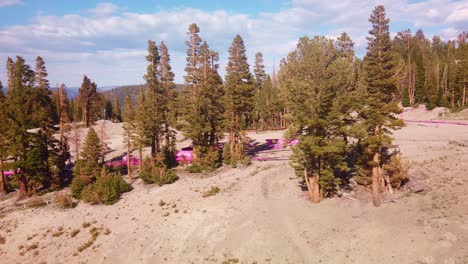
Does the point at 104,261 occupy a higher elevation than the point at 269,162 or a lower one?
lower

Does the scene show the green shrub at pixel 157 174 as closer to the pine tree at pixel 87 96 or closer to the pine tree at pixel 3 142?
the pine tree at pixel 3 142

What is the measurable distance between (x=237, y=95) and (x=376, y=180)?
20525 millimetres

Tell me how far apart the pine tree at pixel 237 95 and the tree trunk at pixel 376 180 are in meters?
19.7

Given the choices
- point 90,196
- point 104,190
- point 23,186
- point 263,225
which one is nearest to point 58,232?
point 90,196

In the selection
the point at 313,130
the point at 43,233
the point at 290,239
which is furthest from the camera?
the point at 43,233

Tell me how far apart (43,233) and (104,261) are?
9261 mm

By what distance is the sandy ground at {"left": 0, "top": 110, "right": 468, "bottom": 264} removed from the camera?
1988 centimetres

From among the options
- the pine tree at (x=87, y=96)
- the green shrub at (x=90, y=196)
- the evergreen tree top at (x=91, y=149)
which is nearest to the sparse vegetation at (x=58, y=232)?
the green shrub at (x=90, y=196)

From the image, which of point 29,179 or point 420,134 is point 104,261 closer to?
point 29,179

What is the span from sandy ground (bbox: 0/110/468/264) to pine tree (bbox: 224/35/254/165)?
28.0 ft

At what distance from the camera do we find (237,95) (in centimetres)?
4059

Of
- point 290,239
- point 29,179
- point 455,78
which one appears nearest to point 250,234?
point 290,239

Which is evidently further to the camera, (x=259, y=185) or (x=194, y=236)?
(x=259, y=185)

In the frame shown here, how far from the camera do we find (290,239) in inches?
887
